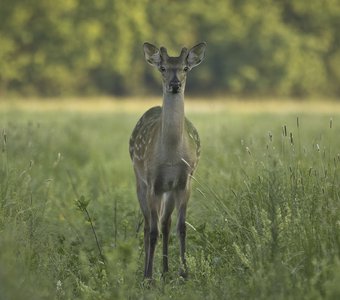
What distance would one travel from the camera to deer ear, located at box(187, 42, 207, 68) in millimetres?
7395

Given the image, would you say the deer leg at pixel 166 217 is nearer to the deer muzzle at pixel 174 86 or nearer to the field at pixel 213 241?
the field at pixel 213 241

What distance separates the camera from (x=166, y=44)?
4734 cm

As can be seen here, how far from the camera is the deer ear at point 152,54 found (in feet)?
24.2

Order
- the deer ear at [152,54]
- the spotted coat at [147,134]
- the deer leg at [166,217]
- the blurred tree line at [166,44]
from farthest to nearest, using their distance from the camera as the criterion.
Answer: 1. the blurred tree line at [166,44]
2. the spotted coat at [147,134]
3. the deer ear at [152,54]
4. the deer leg at [166,217]

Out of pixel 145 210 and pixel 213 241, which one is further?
pixel 145 210

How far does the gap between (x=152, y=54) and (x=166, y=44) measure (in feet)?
132

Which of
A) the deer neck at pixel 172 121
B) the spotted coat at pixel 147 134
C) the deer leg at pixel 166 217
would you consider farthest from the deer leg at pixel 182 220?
the spotted coat at pixel 147 134

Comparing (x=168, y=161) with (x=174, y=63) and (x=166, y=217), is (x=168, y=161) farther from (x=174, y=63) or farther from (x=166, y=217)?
(x=174, y=63)

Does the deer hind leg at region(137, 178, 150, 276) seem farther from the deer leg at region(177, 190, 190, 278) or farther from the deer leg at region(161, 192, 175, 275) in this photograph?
the deer leg at region(177, 190, 190, 278)

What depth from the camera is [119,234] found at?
804 centimetres

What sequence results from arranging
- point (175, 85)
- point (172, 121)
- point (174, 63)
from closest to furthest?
point (175, 85) < point (172, 121) < point (174, 63)

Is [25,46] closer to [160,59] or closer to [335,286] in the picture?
[160,59]

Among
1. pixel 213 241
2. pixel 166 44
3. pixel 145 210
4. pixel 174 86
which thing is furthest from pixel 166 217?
pixel 166 44

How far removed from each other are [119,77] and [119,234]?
4164 cm
